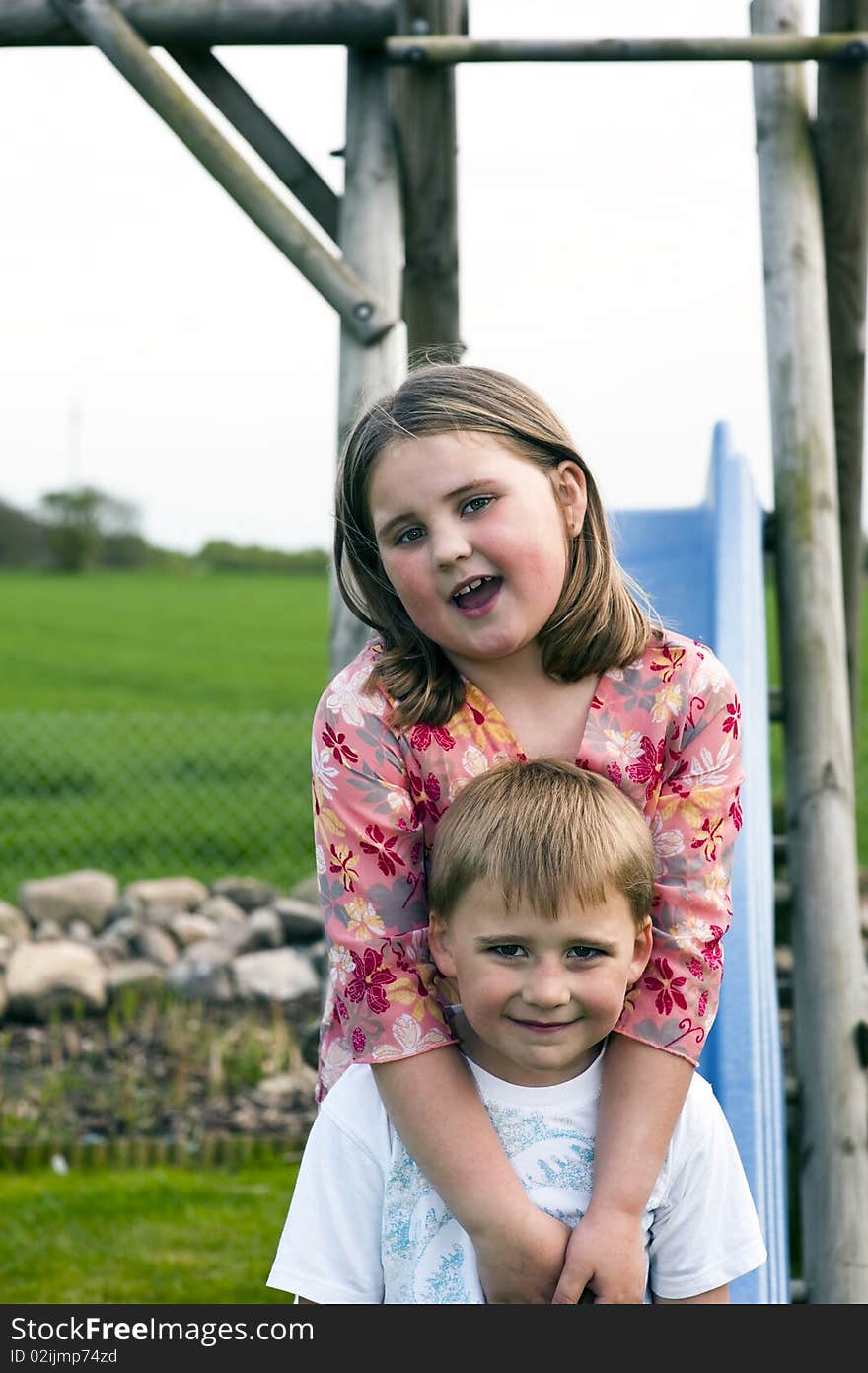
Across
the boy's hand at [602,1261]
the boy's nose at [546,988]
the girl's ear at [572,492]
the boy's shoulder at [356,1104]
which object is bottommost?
the boy's hand at [602,1261]

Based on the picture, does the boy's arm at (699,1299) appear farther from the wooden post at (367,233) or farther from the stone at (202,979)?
the stone at (202,979)

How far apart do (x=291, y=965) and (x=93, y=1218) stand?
5.54 feet

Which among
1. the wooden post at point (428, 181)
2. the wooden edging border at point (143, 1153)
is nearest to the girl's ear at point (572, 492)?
the wooden post at point (428, 181)

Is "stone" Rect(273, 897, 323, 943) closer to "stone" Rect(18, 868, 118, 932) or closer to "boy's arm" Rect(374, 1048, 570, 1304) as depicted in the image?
"stone" Rect(18, 868, 118, 932)

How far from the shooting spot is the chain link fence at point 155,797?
27.9 feet

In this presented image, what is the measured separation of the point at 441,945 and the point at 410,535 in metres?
0.52

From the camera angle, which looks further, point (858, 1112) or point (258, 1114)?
point (258, 1114)

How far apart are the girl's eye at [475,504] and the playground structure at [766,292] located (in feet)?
3.86

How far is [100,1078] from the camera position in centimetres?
466

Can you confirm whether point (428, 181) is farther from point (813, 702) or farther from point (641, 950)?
point (641, 950)

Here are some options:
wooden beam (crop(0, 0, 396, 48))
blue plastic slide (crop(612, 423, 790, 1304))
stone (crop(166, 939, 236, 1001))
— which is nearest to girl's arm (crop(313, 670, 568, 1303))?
blue plastic slide (crop(612, 423, 790, 1304))

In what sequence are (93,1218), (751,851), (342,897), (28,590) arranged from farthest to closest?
(28,590) → (93,1218) → (751,851) → (342,897)
